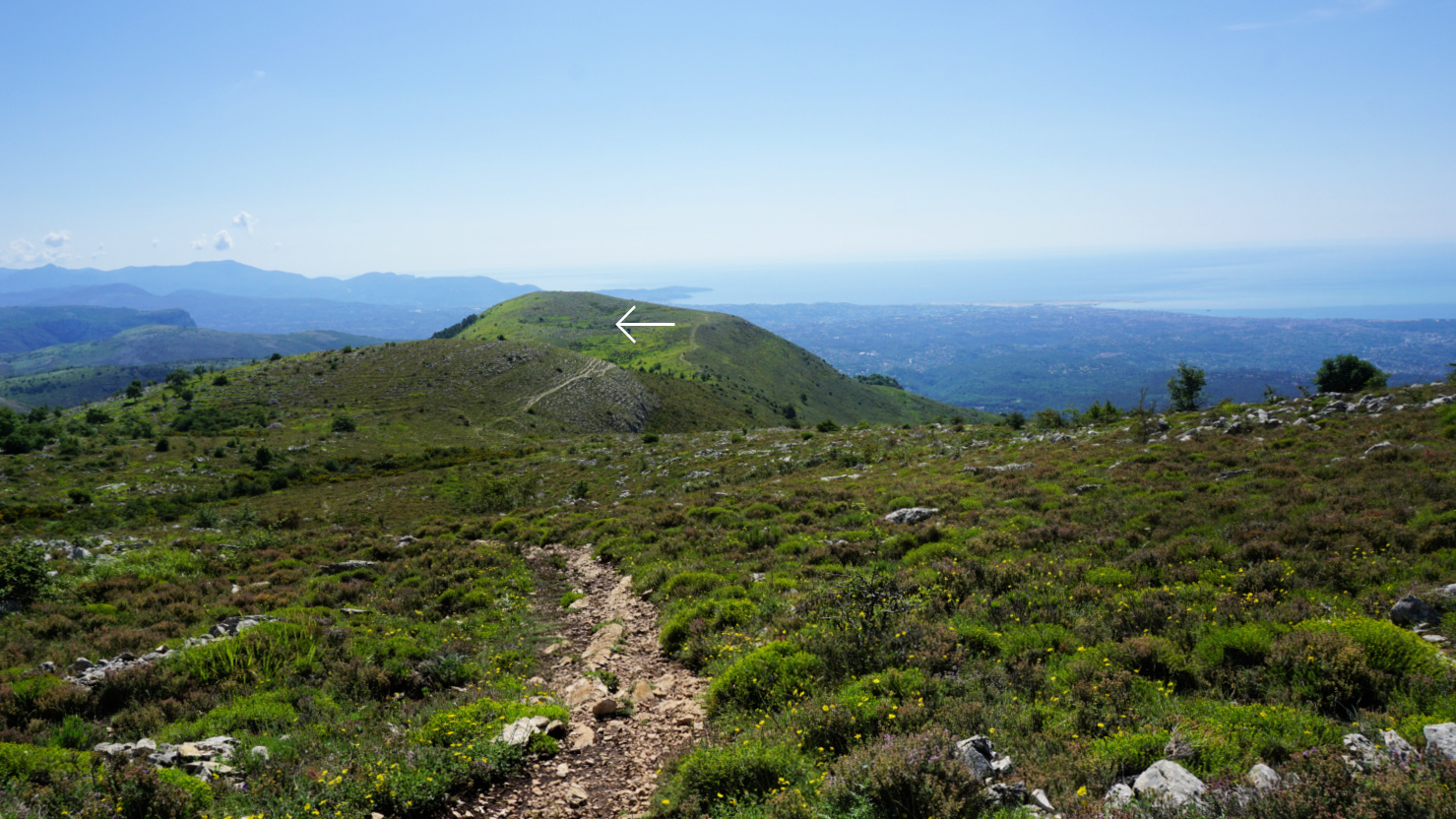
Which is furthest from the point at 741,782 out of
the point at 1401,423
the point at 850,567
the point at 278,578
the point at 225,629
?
the point at 1401,423

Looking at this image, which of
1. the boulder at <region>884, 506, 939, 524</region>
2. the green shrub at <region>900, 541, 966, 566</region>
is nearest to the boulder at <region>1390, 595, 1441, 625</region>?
the green shrub at <region>900, 541, 966, 566</region>

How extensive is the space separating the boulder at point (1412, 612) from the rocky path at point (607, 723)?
1035 centimetres

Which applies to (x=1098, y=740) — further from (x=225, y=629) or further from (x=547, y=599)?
(x=225, y=629)

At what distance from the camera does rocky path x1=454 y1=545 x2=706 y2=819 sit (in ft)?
23.8

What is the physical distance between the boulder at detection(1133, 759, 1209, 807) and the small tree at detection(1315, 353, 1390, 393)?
51.0 metres

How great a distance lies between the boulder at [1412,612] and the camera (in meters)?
8.02

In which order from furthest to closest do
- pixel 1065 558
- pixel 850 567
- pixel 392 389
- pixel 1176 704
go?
pixel 392 389
pixel 850 567
pixel 1065 558
pixel 1176 704

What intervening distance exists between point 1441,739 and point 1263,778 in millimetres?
1580

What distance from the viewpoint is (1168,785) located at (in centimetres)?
519

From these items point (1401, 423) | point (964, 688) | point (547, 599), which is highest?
point (1401, 423)

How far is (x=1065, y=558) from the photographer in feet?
40.8

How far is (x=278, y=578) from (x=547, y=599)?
26.2 feet

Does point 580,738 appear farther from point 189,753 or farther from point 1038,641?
point 1038,641

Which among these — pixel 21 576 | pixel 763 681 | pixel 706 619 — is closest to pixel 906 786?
pixel 763 681
